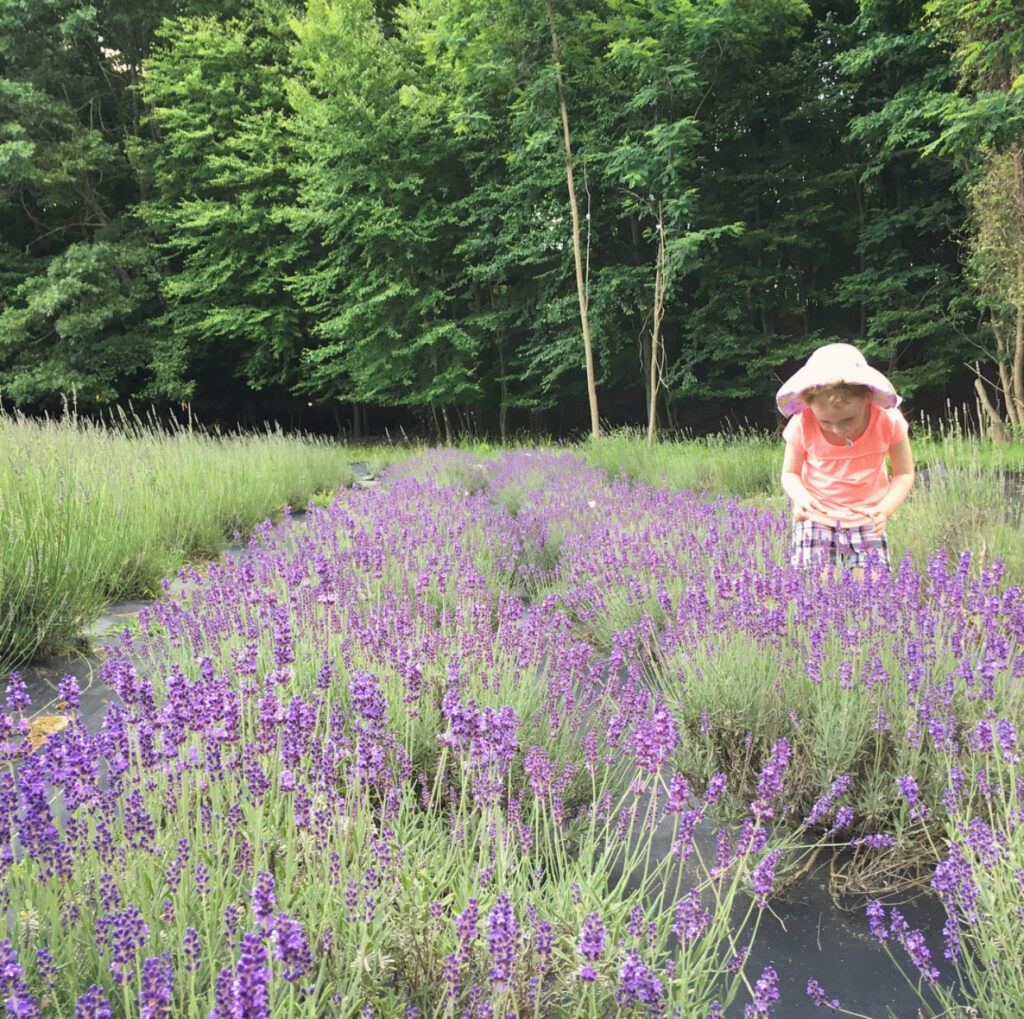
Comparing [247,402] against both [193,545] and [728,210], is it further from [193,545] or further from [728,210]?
[193,545]

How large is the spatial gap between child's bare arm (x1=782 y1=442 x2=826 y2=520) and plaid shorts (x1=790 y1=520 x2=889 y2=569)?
0.09 m

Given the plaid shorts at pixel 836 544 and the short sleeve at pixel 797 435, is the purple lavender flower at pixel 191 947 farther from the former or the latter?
the short sleeve at pixel 797 435

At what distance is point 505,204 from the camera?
16.0 m

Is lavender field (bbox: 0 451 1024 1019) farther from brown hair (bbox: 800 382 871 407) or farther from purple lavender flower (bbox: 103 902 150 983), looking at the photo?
brown hair (bbox: 800 382 871 407)

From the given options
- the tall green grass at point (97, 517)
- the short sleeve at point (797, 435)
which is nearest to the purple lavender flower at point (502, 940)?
the short sleeve at point (797, 435)

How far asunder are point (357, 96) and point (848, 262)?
429 inches

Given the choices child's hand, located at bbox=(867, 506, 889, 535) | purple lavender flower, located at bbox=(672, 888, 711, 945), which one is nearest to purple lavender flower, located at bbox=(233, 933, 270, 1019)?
purple lavender flower, located at bbox=(672, 888, 711, 945)

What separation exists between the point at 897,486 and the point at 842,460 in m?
0.26

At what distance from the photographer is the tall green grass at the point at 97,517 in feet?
10.0

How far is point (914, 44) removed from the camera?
11.7 meters

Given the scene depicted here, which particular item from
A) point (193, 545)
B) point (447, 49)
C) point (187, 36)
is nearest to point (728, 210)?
point (447, 49)

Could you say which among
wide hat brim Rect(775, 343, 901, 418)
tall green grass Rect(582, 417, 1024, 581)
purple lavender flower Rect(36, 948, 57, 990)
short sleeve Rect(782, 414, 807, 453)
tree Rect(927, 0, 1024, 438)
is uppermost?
tree Rect(927, 0, 1024, 438)

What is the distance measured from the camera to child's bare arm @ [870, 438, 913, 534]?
274 centimetres

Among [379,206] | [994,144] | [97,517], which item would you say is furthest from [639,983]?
[379,206]
